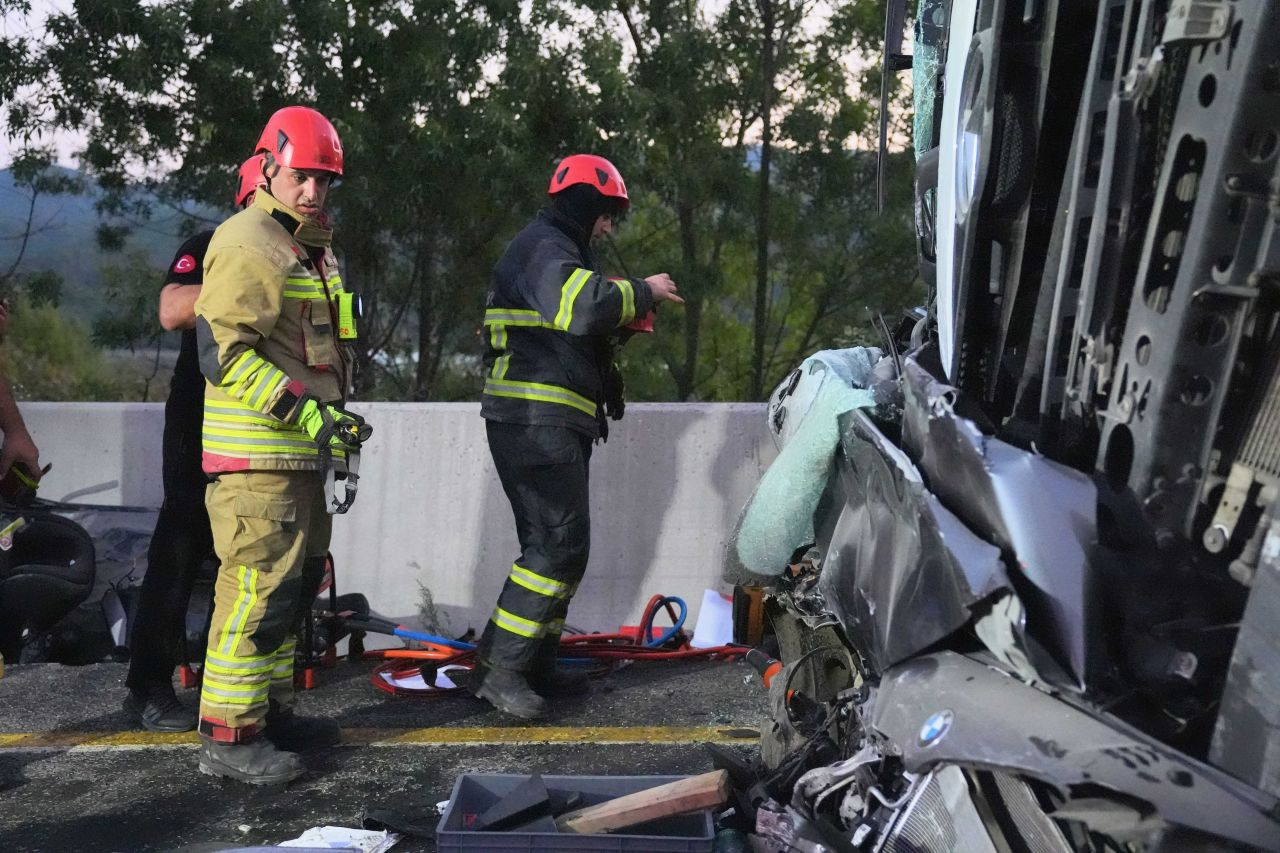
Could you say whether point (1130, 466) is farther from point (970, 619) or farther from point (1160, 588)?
point (970, 619)

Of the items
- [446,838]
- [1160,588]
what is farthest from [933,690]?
[446,838]

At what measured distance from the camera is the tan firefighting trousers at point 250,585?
3.75 m

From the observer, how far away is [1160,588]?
1922 mm

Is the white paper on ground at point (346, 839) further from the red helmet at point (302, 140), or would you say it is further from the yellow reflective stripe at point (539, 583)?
the red helmet at point (302, 140)

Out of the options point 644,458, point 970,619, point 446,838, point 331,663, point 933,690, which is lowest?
point 331,663

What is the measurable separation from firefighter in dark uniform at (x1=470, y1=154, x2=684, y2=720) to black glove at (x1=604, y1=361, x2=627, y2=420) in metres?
0.10

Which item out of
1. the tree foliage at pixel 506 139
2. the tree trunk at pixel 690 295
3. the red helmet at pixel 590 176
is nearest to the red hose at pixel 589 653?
the red helmet at pixel 590 176

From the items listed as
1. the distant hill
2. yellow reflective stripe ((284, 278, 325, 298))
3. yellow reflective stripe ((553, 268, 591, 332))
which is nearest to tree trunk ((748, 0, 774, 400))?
the distant hill

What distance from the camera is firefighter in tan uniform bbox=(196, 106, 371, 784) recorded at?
3668 mm

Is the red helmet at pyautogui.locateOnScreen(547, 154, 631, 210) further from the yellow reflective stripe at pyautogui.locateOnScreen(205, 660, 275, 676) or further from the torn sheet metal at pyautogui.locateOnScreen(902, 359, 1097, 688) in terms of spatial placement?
the torn sheet metal at pyautogui.locateOnScreen(902, 359, 1097, 688)

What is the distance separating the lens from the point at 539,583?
14.5 feet

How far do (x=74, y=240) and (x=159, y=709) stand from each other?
6.97m

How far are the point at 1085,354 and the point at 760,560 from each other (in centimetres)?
108

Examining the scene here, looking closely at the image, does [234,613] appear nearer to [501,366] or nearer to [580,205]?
[501,366]
